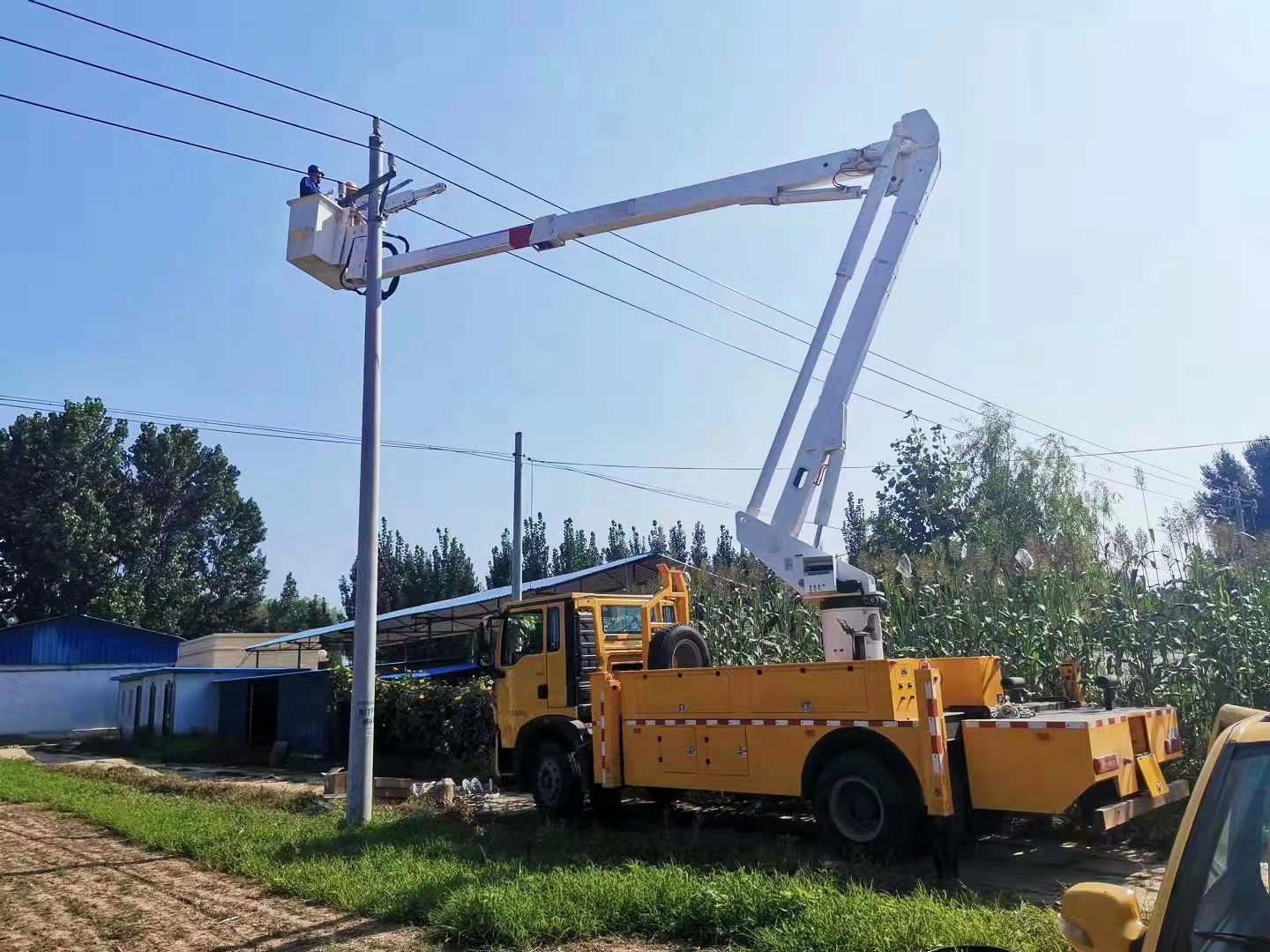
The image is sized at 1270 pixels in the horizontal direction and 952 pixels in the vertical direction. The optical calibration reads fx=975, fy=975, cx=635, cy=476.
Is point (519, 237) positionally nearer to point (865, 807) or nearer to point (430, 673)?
point (865, 807)

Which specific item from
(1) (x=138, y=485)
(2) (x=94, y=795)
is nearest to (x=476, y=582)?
(1) (x=138, y=485)

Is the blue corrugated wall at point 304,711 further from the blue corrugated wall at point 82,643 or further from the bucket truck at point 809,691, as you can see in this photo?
the blue corrugated wall at point 82,643

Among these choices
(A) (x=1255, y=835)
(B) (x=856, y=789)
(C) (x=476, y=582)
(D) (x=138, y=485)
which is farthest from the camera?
(C) (x=476, y=582)

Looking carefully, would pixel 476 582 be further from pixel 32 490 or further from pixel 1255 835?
pixel 1255 835

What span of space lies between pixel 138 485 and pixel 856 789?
5755 cm

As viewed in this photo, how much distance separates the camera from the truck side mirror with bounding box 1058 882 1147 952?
254 centimetres

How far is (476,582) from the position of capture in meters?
61.1

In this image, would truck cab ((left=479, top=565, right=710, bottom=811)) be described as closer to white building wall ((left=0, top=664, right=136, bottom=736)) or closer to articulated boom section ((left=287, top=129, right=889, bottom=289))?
articulated boom section ((left=287, top=129, right=889, bottom=289))

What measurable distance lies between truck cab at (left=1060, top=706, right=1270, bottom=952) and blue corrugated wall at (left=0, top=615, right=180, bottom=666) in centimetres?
4580

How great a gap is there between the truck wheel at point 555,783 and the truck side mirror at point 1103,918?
9381 millimetres

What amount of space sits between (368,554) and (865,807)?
6.37 meters

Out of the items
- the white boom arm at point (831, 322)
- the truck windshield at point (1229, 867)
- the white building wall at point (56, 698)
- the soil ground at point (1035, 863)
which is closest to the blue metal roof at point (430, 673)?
the soil ground at point (1035, 863)

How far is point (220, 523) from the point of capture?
6109cm

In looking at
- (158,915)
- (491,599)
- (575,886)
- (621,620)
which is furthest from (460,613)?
(575,886)
